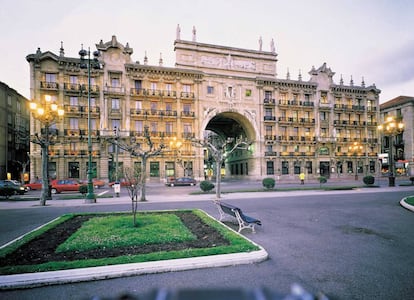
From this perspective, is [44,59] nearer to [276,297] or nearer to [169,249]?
[169,249]

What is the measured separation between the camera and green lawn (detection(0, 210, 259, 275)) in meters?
4.95

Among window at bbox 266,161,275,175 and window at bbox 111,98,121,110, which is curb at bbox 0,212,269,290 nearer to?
window at bbox 111,98,121,110

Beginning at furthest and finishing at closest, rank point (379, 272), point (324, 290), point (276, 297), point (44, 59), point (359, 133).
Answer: point (359, 133)
point (44, 59)
point (379, 272)
point (324, 290)
point (276, 297)

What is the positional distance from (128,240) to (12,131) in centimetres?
4799

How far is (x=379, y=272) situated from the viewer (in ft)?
15.7

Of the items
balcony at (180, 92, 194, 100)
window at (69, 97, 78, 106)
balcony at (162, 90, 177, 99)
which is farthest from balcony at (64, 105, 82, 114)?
balcony at (180, 92, 194, 100)

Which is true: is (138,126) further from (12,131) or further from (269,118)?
(269,118)

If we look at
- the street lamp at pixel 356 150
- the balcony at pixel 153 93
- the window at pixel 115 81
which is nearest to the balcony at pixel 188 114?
the balcony at pixel 153 93

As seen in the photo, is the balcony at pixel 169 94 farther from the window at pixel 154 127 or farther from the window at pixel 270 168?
the window at pixel 270 168

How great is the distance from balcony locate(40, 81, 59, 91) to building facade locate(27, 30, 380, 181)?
145 millimetres

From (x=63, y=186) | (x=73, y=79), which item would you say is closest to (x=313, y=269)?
(x=63, y=186)

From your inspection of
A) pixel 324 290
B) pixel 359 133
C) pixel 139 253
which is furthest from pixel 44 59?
pixel 359 133

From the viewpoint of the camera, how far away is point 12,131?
4141 centimetres

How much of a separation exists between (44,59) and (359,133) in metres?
65.0
